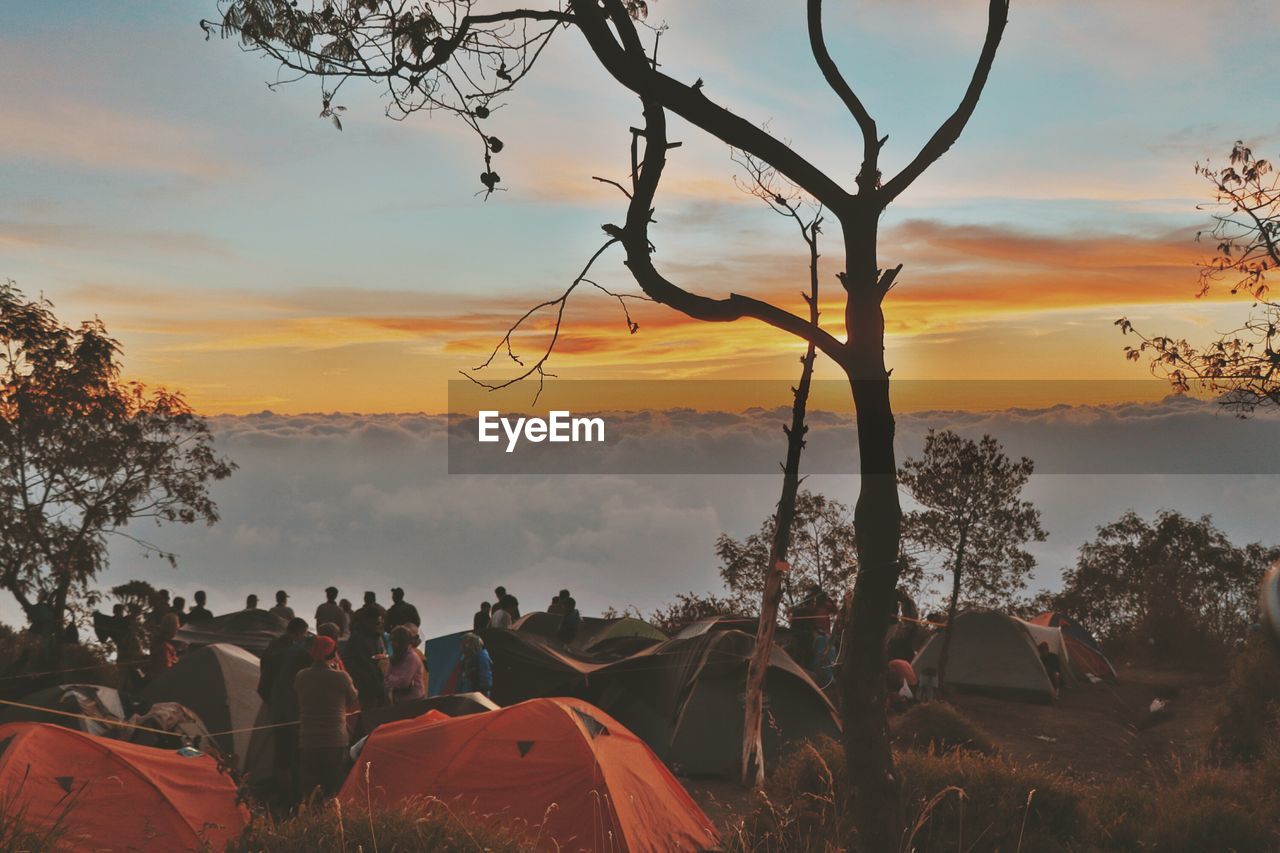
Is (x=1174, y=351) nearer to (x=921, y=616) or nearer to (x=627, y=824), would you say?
(x=921, y=616)

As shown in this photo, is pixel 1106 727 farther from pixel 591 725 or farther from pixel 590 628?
pixel 591 725

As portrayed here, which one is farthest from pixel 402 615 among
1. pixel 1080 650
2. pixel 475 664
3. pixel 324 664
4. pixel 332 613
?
pixel 1080 650

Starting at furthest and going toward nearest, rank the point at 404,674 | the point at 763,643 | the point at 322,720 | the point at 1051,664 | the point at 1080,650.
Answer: the point at 1080,650 < the point at 1051,664 < the point at 763,643 < the point at 404,674 < the point at 322,720

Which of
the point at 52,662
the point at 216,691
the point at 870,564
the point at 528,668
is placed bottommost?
the point at 52,662

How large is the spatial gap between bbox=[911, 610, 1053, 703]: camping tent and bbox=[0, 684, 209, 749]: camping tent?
1605 centimetres

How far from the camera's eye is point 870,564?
25.8ft

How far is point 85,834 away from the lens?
9.06 meters

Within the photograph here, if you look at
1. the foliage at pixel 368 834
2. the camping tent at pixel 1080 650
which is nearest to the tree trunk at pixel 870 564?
the foliage at pixel 368 834

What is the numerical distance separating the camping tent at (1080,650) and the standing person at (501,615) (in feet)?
38.8

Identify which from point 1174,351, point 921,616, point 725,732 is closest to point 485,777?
point 725,732

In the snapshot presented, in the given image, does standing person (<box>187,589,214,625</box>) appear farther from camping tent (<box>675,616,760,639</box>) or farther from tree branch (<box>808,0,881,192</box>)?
tree branch (<box>808,0,881,192</box>)

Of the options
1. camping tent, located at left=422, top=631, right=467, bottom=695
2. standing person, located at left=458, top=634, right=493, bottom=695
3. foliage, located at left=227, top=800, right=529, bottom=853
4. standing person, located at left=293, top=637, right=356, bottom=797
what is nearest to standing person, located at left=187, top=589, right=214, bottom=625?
camping tent, located at left=422, top=631, right=467, bottom=695

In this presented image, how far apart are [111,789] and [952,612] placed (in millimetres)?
17956

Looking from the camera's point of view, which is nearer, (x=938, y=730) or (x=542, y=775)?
(x=542, y=775)
